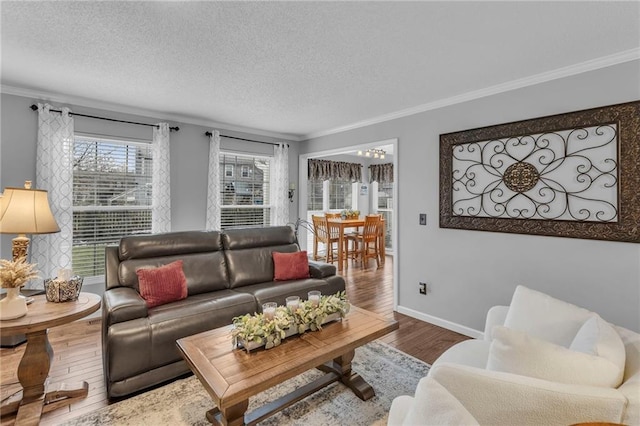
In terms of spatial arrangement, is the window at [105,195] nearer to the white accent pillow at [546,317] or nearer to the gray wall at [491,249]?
the gray wall at [491,249]

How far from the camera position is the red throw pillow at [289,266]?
3.36 metres

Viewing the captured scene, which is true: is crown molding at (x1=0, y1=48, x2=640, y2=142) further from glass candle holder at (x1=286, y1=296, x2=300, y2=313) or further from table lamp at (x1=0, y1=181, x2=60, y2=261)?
glass candle holder at (x1=286, y1=296, x2=300, y2=313)

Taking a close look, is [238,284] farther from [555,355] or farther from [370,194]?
[370,194]

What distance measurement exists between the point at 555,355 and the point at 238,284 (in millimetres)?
2732

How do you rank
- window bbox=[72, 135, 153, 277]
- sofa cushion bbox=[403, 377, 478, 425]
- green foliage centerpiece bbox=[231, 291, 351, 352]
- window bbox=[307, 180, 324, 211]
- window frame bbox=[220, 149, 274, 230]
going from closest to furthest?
sofa cushion bbox=[403, 377, 478, 425], green foliage centerpiece bbox=[231, 291, 351, 352], window bbox=[72, 135, 153, 277], window frame bbox=[220, 149, 274, 230], window bbox=[307, 180, 324, 211]

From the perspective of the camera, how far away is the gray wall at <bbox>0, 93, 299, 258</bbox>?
3105mm

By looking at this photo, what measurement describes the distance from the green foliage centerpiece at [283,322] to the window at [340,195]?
5.46 metres

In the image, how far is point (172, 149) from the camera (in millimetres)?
4090

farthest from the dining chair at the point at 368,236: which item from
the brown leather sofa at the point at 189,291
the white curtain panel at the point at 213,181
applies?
the white curtain panel at the point at 213,181

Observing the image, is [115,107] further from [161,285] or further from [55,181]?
[161,285]

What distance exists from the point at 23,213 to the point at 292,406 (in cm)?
215

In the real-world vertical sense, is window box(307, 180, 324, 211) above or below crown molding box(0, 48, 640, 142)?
below

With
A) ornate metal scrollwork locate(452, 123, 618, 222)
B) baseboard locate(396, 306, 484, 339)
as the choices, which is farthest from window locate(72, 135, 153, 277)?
ornate metal scrollwork locate(452, 123, 618, 222)

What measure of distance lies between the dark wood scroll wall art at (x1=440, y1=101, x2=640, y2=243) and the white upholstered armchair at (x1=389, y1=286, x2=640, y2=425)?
1.46m
